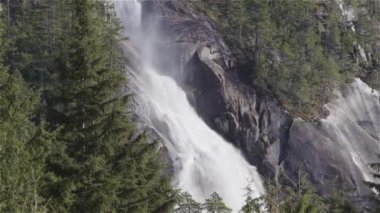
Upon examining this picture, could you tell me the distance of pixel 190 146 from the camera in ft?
148

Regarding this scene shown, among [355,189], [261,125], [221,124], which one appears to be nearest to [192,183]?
[221,124]

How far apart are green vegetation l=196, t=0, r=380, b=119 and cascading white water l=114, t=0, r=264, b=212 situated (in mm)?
10126

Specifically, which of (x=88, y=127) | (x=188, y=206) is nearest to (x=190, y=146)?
(x=188, y=206)

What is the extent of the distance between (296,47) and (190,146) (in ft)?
83.1

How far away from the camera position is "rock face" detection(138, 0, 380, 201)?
52.2m

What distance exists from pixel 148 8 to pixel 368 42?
35806 mm

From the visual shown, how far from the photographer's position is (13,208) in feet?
35.8

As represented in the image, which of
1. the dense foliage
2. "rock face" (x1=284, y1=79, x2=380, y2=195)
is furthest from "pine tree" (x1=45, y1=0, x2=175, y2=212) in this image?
"rock face" (x1=284, y1=79, x2=380, y2=195)

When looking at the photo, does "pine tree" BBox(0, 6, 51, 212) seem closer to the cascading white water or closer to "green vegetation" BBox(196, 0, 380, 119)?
the cascading white water

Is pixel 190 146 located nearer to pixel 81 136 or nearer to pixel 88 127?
pixel 81 136

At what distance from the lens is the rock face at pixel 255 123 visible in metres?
52.2

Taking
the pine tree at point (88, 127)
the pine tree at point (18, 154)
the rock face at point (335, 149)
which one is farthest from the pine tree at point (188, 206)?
the rock face at point (335, 149)

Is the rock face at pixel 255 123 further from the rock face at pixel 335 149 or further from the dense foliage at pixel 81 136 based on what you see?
the dense foliage at pixel 81 136

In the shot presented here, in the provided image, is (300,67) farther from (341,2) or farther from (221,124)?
(341,2)
